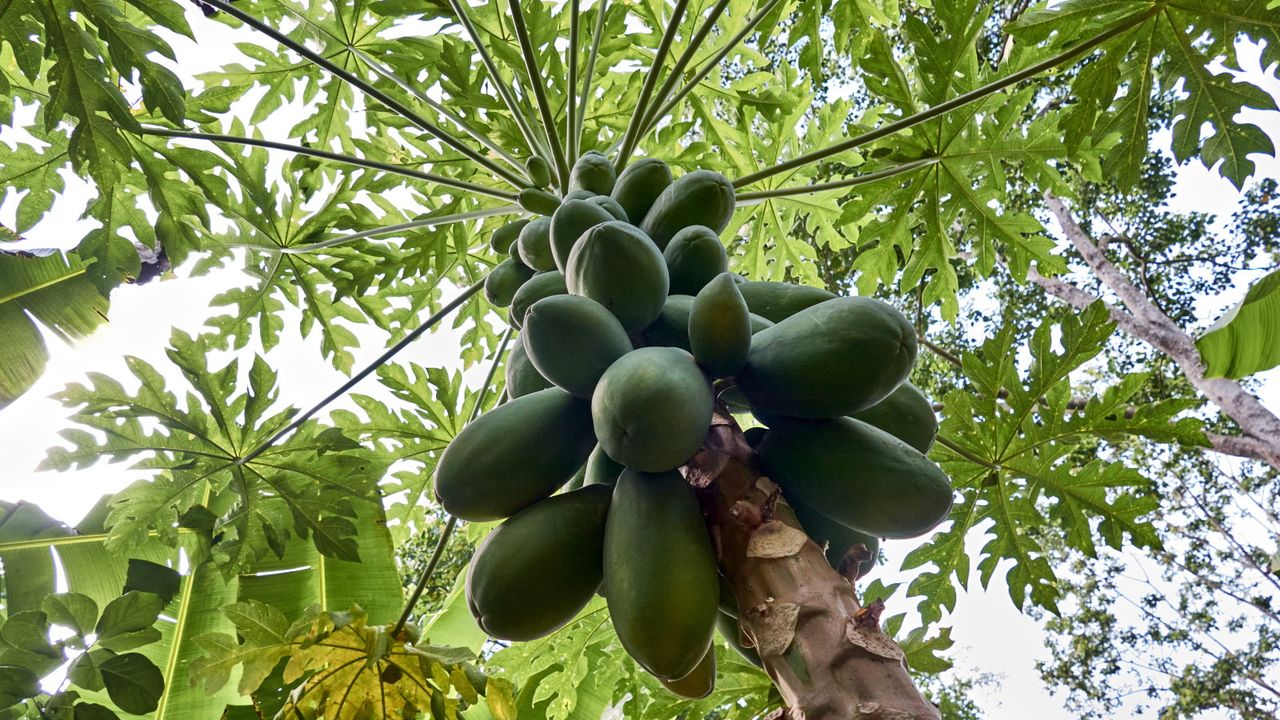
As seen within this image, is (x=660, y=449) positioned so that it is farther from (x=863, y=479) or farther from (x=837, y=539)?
(x=837, y=539)

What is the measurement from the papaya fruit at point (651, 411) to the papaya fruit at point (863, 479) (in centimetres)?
17

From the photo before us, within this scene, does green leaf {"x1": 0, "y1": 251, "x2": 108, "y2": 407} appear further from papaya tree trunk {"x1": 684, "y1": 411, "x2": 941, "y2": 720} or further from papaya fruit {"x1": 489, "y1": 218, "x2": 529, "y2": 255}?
papaya tree trunk {"x1": 684, "y1": 411, "x2": 941, "y2": 720}

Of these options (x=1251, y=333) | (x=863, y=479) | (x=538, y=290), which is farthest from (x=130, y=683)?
(x=1251, y=333)

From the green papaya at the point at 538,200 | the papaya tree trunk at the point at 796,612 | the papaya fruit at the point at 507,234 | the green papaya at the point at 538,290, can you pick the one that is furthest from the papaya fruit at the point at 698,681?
the papaya fruit at the point at 507,234

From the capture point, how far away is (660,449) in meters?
1.06

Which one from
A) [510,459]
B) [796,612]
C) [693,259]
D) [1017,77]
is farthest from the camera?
[1017,77]

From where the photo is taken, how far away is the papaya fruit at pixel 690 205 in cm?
162

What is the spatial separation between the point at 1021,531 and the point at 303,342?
270cm

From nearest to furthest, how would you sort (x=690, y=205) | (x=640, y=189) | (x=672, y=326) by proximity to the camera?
(x=672, y=326), (x=690, y=205), (x=640, y=189)

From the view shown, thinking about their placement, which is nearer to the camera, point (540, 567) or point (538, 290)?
point (540, 567)

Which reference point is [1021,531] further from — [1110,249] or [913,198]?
[1110,249]

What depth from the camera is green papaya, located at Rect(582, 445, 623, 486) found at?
1.33m

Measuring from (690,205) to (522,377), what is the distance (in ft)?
1.61

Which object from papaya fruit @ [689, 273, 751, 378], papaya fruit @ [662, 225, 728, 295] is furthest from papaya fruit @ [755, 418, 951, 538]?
papaya fruit @ [662, 225, 728, 295]
